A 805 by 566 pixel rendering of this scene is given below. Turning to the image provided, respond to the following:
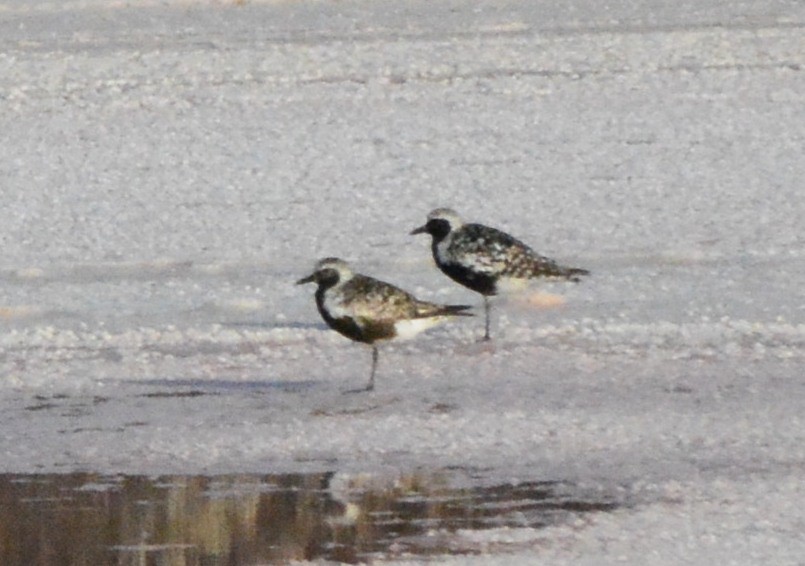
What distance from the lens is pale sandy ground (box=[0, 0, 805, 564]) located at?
254 inches

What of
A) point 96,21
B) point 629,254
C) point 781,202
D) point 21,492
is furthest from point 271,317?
point 96,21

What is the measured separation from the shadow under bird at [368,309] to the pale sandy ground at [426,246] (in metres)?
0.17

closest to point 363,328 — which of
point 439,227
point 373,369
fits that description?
point 373,369

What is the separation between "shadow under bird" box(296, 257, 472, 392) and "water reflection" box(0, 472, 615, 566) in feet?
4.90

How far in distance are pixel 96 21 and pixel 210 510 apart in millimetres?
12605

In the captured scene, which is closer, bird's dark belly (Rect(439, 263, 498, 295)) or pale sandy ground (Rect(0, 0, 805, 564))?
pale sandy ground (Rect(0, 0, 805, 564))

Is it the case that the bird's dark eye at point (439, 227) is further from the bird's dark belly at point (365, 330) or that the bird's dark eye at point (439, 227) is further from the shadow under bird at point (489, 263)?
the bird's dark belly at point (365, 330)

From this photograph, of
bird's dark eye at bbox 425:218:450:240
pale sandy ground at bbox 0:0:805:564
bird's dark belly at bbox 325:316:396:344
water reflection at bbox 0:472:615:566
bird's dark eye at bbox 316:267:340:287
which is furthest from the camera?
bird's dark eye at bbox 425:218:450:240

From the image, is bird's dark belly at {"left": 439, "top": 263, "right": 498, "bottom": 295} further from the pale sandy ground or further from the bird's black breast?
the bird's black breast

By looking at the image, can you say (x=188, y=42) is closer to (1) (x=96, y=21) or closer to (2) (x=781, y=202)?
Result: (1) (x=96, y=21)

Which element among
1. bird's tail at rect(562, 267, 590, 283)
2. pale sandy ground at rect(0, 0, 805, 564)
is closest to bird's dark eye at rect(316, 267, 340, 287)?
pale sandy ground at rect(0, 0, 805, 564)

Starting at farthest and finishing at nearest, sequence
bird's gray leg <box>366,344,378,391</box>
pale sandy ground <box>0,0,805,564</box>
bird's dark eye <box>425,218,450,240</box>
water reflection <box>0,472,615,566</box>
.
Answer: bird's dark eye <box>425,218,450,240</box> → bird's gray leg <box>366,344,378,391</box> → pale sandy ground <box>0,0,805,564</box> → water reflection <box>0,472,615,566</box>

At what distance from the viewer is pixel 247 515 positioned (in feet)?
18.6

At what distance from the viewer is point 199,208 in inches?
426
